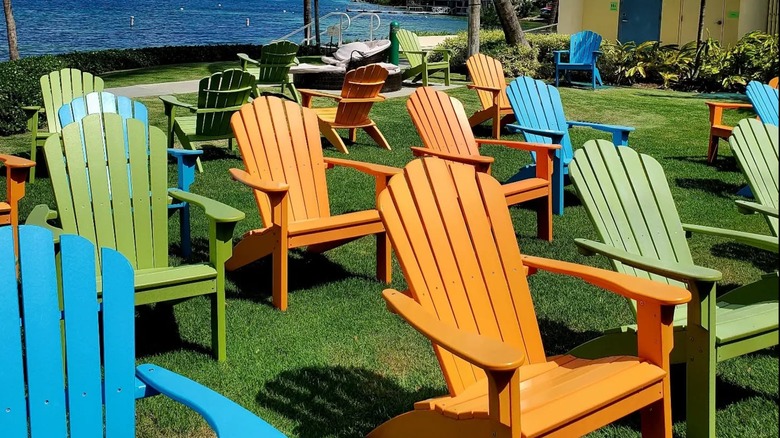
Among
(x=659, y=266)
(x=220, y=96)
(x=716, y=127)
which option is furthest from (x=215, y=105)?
(x=659, y=266)

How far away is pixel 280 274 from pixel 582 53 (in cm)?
1276

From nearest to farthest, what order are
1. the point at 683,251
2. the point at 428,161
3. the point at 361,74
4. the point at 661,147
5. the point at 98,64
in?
1. the point at 428,161
2. the point at 683,251
3. the point at 361,74
4. the point at 661,147
5. the point at 98,64

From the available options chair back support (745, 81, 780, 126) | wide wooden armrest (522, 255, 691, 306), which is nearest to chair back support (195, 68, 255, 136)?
chair back support (745, 81, 780, 126)

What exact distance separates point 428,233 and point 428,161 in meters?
0.31

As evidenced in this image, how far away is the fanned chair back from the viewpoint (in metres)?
3.05

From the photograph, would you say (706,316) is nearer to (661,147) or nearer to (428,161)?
(428,161)

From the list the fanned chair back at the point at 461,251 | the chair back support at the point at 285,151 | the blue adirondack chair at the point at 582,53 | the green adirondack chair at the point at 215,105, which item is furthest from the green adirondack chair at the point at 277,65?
the fanned chair back at the point at 461,251

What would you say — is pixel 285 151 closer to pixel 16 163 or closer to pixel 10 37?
pixel 16 163

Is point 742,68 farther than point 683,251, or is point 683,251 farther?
point 742,68

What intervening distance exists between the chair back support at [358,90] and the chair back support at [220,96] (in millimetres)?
1164

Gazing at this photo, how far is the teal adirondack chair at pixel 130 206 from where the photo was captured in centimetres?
383

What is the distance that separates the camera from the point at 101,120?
4.25m

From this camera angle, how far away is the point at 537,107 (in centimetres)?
727

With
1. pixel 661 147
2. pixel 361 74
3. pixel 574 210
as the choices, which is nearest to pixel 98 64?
pixel 361 74
